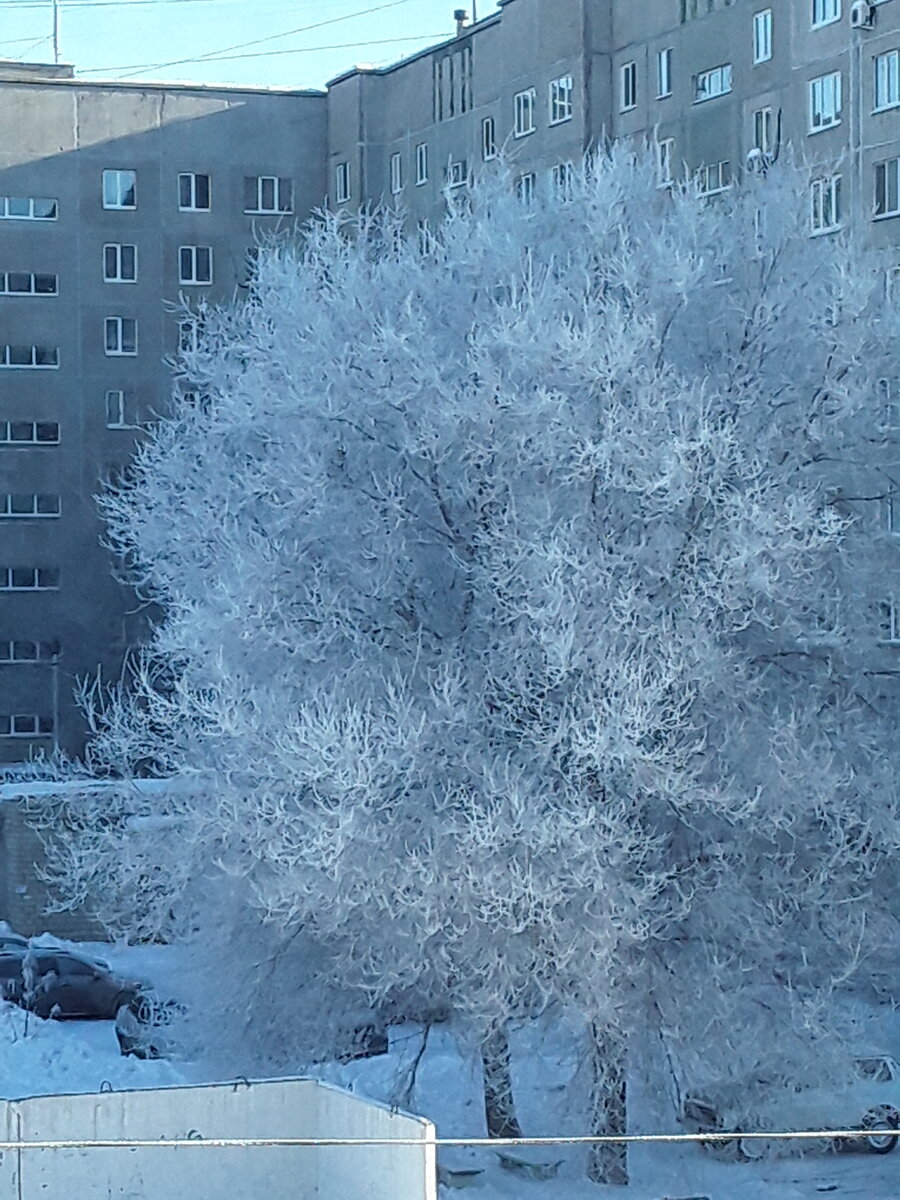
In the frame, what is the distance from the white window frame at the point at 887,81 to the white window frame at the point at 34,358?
67.3 ft

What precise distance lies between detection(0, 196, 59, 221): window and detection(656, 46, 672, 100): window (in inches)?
595

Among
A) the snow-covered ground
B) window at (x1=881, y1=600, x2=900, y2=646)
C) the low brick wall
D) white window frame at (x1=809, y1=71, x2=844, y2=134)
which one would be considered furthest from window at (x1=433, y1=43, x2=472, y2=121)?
the snow-covered ground

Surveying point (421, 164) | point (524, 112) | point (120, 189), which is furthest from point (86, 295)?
point (524, 112)

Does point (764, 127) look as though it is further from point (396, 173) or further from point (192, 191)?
point (192, 191)

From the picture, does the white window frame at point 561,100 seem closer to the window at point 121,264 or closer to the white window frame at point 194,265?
the white window frame at point 194,265

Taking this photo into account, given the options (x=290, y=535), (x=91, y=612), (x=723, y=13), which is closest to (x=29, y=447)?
(x=91, y=612)

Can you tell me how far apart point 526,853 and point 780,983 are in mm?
3034

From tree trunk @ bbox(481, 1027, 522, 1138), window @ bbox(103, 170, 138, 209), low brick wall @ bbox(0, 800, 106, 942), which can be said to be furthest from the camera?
window @ bbox(103, 170, 138, 209)

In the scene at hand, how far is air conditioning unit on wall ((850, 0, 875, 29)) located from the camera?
26062mm

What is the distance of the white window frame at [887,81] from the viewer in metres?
26.0

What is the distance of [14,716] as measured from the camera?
130 ft

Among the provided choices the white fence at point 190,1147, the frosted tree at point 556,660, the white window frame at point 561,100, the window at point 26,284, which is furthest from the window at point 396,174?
the white fence at point 190,1147

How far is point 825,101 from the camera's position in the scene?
90.3 feet

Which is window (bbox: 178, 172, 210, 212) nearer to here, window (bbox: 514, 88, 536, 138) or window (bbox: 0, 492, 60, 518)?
window (bbox: 0, 492, 60, 518)
